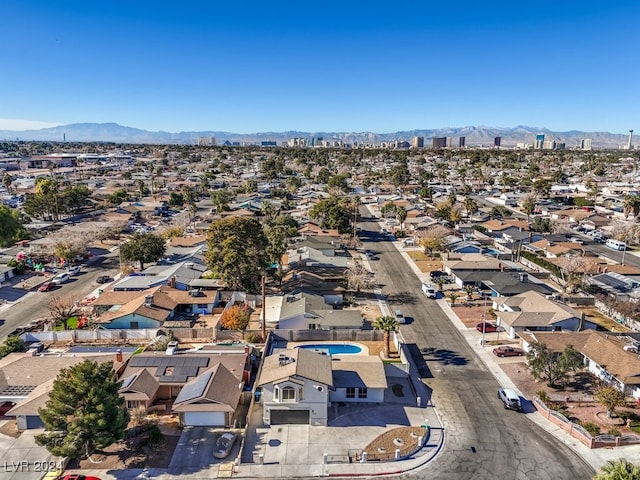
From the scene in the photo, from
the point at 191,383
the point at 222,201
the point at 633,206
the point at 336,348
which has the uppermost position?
the point at 633,206

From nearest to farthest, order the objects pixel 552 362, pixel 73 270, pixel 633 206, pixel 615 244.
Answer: pixel 552 362 → pixel 73 270 → pixel 615 244 → pixel 633 206

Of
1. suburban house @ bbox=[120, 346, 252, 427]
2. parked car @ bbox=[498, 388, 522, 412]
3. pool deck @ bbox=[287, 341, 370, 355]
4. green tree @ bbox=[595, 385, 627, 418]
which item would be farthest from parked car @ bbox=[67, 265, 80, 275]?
green tree @ bbox=[595, 385, 627, 418]

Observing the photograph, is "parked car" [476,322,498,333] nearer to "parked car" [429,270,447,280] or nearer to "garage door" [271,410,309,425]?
"parked car" [429,270,447,280]

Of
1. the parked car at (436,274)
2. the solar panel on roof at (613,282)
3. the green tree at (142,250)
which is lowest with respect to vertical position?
the parked car at (436,274)

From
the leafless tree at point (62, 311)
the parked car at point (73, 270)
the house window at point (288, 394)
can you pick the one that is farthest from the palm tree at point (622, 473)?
the parked car at point (73, 270)

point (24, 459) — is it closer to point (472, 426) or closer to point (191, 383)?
point (191, 383)

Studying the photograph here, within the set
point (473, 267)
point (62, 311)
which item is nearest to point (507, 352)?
point (473, 267)

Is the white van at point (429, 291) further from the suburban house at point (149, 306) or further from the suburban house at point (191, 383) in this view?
the suburban house at point (191, 383)
